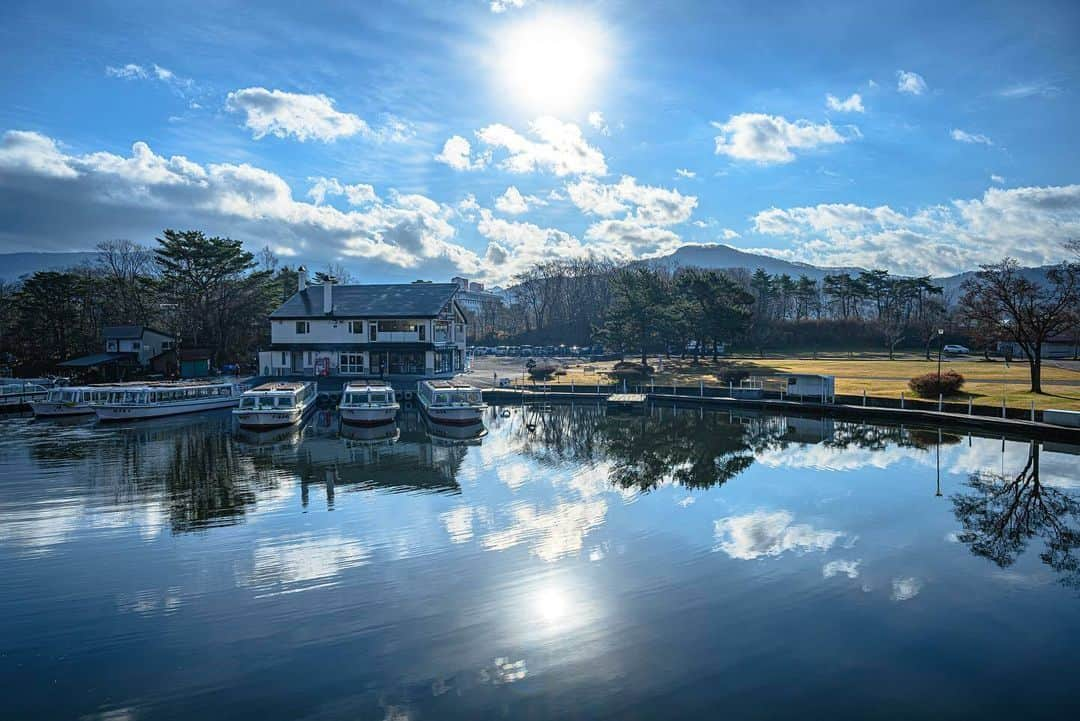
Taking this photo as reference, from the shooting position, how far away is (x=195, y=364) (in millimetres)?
67062

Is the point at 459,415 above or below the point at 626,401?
above

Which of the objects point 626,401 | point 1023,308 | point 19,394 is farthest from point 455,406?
point 1023,308

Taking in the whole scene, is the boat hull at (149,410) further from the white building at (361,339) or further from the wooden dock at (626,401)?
the wooden dock at (626,401)

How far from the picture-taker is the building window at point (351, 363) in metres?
61.0

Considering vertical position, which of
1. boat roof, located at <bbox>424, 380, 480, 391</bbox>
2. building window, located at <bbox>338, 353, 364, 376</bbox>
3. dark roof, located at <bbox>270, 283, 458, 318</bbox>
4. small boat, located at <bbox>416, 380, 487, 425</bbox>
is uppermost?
dark roof, located at <bbox>270, 283, 458, 318</bbox>

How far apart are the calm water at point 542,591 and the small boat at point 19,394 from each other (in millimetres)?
26925

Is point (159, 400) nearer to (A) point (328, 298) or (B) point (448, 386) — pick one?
(A) point (328, 298)

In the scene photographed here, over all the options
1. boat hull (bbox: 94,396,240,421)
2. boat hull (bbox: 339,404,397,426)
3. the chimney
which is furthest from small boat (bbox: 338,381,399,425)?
the chimney

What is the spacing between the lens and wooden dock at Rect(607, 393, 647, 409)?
5088 cm

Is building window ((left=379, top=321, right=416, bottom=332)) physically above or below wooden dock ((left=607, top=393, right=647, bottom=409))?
above

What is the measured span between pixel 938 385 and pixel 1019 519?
27.4 m

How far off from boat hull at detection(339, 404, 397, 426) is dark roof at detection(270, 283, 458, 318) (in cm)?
2018

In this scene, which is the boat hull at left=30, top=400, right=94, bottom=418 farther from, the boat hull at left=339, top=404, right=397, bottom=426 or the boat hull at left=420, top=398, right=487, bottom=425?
the boat hull at left=420, top=398, right=487, bottom=425

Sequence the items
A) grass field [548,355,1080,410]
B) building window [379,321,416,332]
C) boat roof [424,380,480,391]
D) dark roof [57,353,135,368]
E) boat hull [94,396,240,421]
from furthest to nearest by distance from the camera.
→ dark roof [57,353,135,368]
building window [379,321,416,332]
grass field [548,355,1080,410]
boat hull [94,396,240,421]
boat roof [424,380,480,391]
